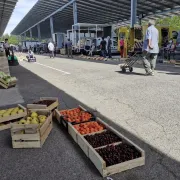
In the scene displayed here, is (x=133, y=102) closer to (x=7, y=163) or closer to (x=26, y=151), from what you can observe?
(x=26, y=151)

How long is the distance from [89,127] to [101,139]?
1.69 feet

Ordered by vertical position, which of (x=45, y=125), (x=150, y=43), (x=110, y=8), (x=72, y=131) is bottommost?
(x=72, y=131)

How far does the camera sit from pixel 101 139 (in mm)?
3637

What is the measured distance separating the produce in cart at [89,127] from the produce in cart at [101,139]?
159mm

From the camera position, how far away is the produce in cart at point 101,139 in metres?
3.52

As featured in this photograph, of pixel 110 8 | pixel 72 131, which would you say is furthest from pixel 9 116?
pixel 110 8

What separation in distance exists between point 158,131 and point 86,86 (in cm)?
459

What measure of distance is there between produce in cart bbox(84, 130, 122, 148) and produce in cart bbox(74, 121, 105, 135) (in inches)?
6.3

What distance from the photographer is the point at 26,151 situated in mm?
3697

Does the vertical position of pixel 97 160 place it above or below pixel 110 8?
below

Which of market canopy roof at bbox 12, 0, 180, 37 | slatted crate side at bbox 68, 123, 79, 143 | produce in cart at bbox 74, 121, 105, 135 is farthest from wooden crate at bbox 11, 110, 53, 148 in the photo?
market canopy roof at bbox 12, 0, 180, 37

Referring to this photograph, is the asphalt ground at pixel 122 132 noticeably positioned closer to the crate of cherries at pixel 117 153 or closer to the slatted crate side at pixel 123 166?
the slatted crate side at pixel 123 166

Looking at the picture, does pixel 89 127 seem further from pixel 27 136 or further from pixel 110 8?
pixel 110 8

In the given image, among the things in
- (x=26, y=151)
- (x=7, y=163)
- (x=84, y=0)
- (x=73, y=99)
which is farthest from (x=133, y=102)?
(x=84, y=0)
